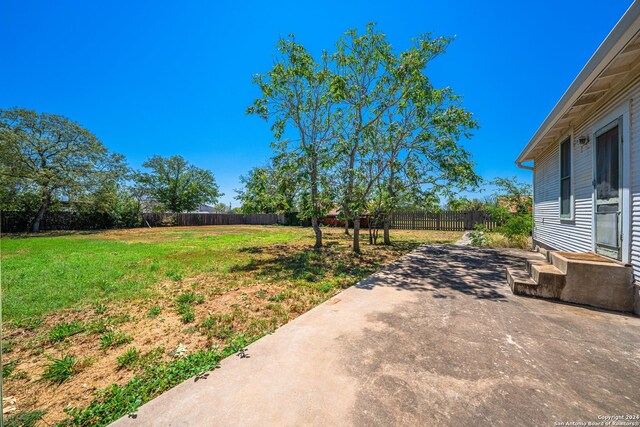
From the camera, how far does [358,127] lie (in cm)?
805

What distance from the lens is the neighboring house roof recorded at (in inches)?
114


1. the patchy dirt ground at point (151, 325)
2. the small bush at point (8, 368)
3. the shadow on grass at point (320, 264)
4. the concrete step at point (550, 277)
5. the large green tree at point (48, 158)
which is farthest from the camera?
the large green tree at point (48, 158)

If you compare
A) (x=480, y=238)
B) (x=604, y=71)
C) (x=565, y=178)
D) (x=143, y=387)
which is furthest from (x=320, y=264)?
(x=480, y=238)

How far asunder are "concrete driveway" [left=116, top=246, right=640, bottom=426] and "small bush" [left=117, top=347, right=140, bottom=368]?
29.7 inches

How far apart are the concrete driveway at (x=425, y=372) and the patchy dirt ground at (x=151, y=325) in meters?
0.63

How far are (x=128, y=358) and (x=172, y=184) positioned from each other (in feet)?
112

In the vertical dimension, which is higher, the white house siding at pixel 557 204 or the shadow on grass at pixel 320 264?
the white house siding at pixel 557 204

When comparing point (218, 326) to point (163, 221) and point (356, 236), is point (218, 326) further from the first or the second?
point (163, 221)

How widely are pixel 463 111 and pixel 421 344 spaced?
662 cm

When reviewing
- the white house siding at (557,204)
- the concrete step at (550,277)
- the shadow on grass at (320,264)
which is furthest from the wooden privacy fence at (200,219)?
the concrete step at (550,277)

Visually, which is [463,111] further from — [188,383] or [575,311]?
[188,383]

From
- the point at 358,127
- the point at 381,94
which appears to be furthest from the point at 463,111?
the point at 358,127

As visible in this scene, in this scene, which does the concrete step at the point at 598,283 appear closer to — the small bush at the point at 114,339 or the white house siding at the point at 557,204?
the white house siding at the point at 557,204

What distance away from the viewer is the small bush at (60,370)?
241cm
